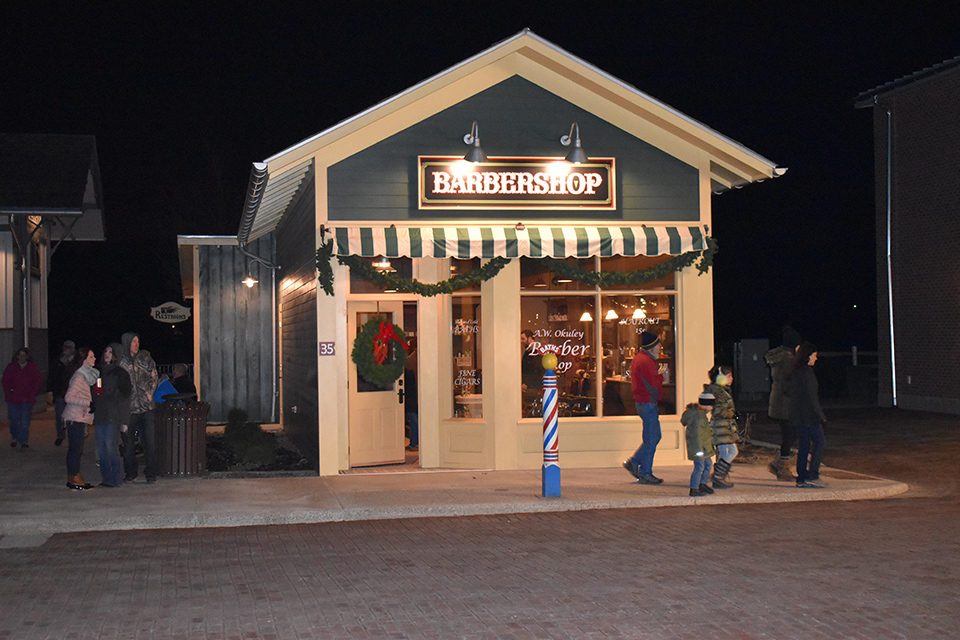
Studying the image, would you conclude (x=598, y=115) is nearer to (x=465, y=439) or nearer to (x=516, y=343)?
(x=516, y=343)

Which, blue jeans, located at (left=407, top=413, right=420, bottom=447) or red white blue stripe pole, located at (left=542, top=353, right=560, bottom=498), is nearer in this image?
red white blue stripe pole, located at (left=542, top=353, right=560, bottom=498)

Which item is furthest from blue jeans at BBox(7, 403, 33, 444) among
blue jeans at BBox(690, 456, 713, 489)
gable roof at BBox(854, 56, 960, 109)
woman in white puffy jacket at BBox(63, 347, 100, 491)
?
gable roof at BBox(854, 56, 960, 109)

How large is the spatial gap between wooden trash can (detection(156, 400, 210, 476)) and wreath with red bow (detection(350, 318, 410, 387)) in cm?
229

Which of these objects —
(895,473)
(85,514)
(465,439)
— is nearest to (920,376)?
(895,473)

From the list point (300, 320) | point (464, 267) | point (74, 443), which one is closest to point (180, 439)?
point (74, 443)

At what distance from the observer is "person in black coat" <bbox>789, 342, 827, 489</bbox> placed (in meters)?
11.2

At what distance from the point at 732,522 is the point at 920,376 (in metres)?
15.4

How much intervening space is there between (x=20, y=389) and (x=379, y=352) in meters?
6.92

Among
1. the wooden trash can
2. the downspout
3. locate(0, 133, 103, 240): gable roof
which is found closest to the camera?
the wooden trash can

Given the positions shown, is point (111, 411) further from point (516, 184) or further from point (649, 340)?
point (649, 340)

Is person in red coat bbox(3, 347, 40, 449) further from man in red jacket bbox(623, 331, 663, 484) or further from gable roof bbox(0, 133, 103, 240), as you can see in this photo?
man in red jacket bbox(623, 331, 663, 484)

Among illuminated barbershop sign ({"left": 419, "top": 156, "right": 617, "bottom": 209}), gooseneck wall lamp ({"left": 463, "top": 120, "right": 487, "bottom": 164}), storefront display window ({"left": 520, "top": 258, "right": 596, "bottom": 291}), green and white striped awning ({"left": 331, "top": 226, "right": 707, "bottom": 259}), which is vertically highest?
gooseneck wall lamp ({"left": 463, "top": 120, "right": 487, "bottom": 164})

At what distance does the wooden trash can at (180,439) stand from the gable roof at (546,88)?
3162mm

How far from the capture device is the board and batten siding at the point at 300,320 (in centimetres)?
1306
